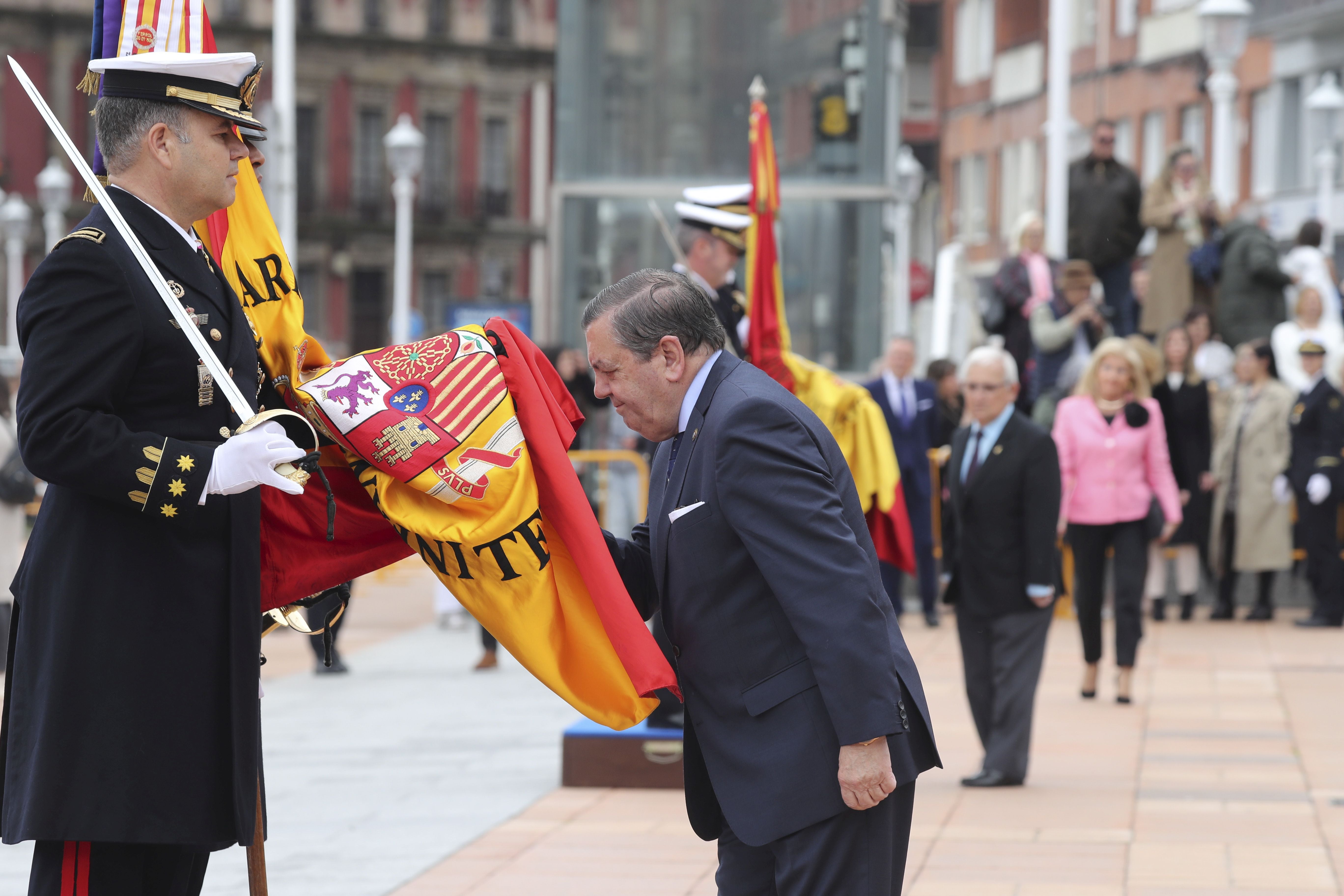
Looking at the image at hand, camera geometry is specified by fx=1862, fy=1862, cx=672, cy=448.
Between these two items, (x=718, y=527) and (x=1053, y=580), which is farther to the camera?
(x=1053, y=580)

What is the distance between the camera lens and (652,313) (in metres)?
3.84

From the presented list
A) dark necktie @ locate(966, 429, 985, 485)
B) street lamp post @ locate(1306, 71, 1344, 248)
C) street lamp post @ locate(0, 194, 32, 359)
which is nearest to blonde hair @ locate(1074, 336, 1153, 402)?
dark necktie @ locate(966, 429, 985, 485)

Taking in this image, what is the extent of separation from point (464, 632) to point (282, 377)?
10074mm

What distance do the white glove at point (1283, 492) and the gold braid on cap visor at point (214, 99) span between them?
11.7 metres

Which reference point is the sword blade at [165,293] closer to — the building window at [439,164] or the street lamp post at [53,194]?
the street lamp post at [53,194]

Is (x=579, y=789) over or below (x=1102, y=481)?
below

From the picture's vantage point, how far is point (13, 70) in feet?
→ 13.5

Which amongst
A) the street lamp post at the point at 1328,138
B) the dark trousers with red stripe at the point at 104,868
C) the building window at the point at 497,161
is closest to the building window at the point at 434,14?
the building window at the point at 497,161

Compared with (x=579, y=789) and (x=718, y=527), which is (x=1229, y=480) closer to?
(x=579, y=789)

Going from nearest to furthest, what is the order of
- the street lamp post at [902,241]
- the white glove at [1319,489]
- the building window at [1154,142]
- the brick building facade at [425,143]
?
the white glove at [1319,489] < the street lamp post at [902,241] < the building window at [1154,142] < the brick building facade at [425,143]

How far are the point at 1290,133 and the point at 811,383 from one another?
3559 cm

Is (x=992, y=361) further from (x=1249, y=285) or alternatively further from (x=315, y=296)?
(x=315, y=296)

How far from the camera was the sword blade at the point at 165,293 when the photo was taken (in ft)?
11.6

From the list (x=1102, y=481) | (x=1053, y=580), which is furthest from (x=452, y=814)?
(x=1102, y=481)
